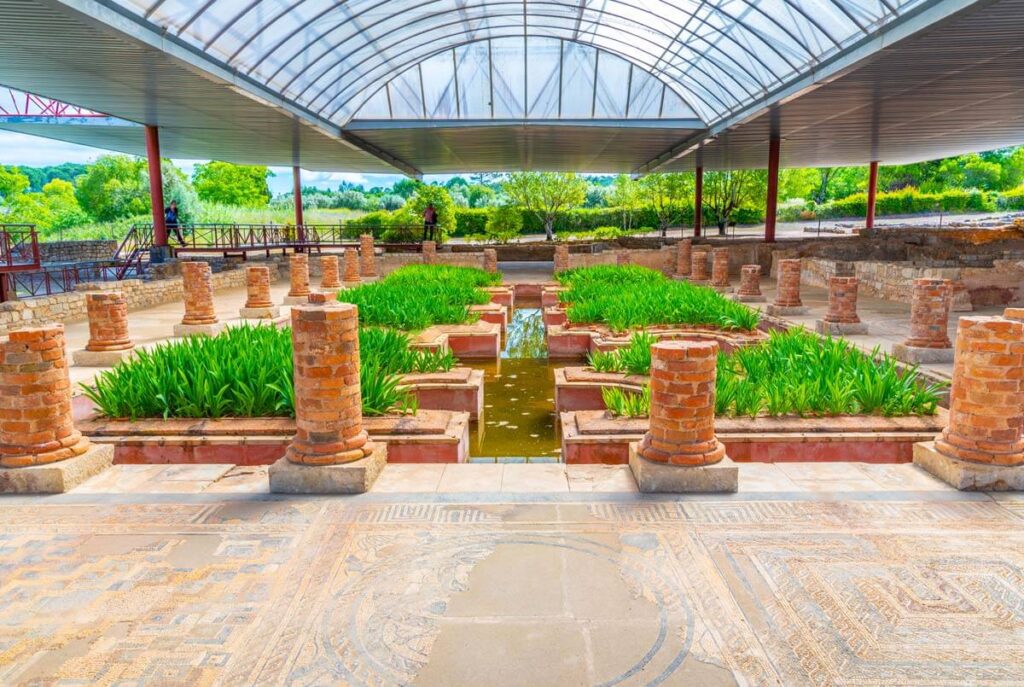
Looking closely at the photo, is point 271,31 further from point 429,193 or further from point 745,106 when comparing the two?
point 429,193

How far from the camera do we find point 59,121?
68.3ft

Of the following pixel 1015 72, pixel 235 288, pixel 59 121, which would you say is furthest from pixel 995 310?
pixel 59 121

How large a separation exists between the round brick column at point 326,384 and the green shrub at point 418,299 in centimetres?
657

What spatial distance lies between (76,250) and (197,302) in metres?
17.8

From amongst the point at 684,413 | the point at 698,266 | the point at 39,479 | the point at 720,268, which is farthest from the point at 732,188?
the point at 39,479

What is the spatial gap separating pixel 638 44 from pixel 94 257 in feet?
65.7

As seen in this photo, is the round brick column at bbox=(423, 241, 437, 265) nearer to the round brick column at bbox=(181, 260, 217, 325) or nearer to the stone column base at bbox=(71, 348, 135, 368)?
the round brick column at bbox=(181, 260, 217, 325)

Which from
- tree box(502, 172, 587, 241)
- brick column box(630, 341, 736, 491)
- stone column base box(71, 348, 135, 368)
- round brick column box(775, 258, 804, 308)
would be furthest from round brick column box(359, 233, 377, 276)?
brick column box(630, 341, 736, 491)

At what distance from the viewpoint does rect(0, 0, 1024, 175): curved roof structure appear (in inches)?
457

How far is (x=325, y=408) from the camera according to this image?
16.2 ft

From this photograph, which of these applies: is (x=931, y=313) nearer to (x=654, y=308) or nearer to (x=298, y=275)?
(x=654, y=308)

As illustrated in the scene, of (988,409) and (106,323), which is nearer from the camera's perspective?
(988,409)

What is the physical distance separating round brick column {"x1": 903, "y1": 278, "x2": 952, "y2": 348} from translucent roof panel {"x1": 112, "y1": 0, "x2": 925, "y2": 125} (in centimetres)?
462

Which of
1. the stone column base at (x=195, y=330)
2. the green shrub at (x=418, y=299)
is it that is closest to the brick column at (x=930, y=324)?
the green shrub at (x=418, y=299)
